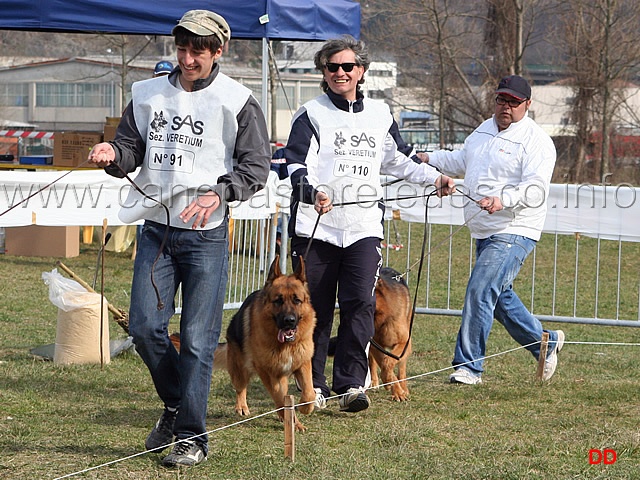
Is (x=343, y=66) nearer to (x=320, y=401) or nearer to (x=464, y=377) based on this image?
(x=320, y=401)

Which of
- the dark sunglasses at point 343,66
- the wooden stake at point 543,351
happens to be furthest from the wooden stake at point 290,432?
the wooden stake at point 543,351

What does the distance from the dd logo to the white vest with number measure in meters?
1.97

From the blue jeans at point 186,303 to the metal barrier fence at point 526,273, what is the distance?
144 inches

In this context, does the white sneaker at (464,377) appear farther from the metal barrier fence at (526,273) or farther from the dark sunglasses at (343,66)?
the dark sunglasses at (343,66)

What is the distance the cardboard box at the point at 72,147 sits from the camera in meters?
11.4

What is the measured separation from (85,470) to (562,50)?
21.9m

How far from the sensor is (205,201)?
11.8ft

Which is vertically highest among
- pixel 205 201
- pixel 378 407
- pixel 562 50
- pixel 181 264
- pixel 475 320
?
pixel 562 50

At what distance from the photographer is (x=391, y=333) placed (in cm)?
560

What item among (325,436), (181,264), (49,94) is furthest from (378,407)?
(49,94)

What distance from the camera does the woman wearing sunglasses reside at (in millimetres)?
4707

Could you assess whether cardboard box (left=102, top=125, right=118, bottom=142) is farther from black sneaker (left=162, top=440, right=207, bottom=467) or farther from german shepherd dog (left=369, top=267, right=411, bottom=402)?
black sneaker (left=162, top=440, right=207, bottom=467)

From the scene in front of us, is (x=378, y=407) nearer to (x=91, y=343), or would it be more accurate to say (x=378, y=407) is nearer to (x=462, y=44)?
(x=91, y=343)

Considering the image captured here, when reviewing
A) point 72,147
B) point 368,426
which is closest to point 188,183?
point 368,426
